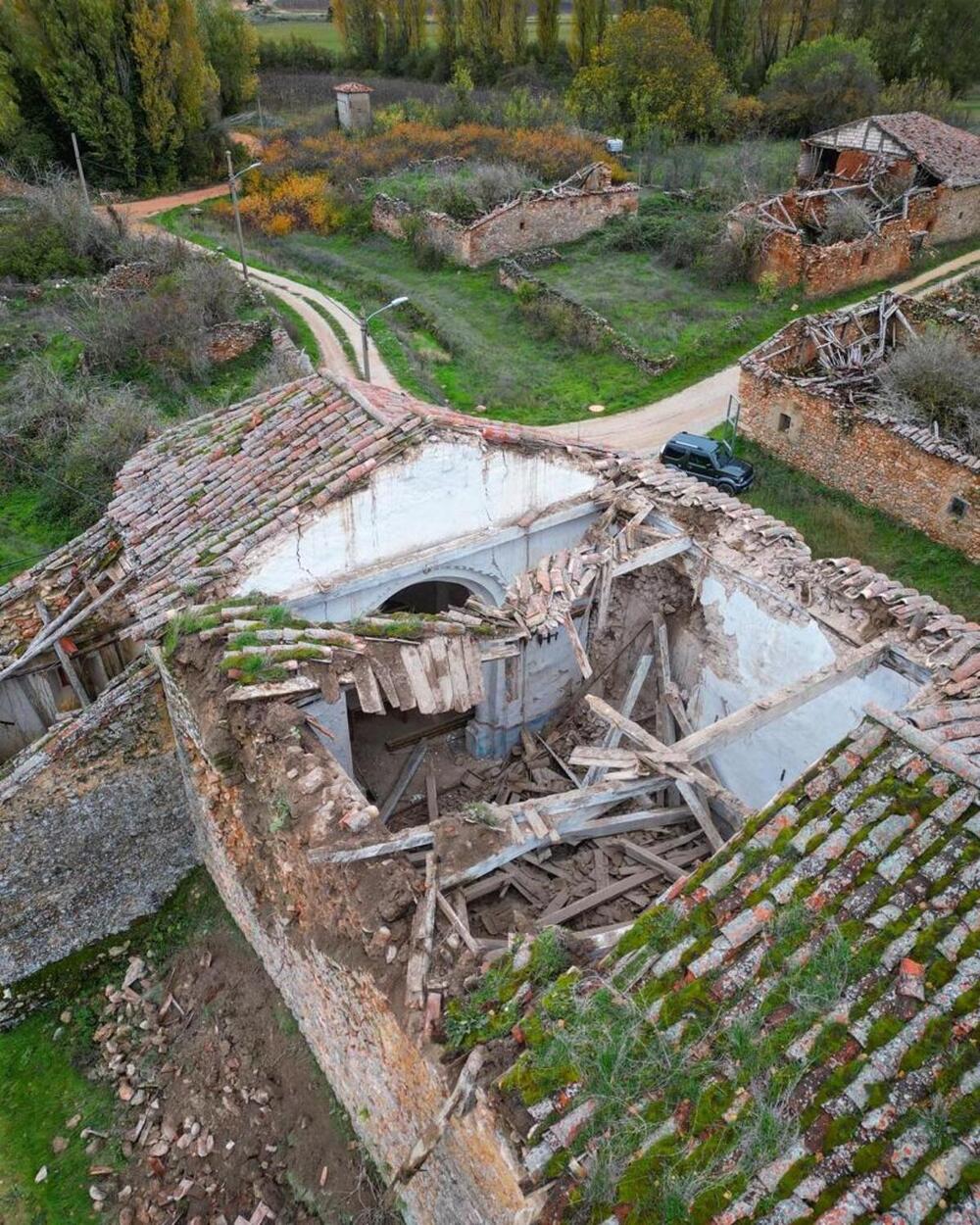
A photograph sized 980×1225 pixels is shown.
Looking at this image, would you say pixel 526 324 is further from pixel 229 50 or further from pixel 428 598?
pixel 229 50

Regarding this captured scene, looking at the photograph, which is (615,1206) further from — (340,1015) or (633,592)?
(633,592)

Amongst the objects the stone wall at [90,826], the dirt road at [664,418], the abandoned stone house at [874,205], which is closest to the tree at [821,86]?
the abandoned stone house at [874,205]

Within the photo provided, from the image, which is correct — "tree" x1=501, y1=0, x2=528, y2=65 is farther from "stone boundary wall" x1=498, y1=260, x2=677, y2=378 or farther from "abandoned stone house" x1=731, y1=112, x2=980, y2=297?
"stone boundary wall" x1=498, y1=260, x2=677, y2=378

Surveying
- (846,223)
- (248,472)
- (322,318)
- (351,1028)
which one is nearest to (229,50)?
(322,318)

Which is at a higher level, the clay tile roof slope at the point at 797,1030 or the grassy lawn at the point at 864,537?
the clay tile roof slope at the point at 797,1030

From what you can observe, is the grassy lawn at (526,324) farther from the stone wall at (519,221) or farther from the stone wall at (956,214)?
the stone wall at (956,214)

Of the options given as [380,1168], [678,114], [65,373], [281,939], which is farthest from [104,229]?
[380,1168]
